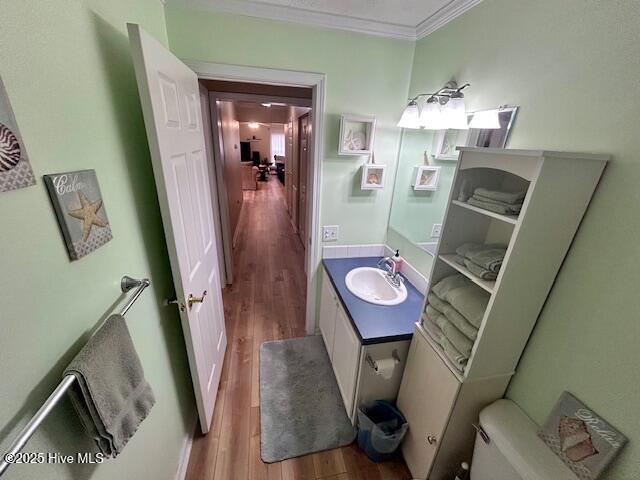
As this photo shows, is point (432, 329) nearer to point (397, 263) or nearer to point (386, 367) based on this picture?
point (386, 367)

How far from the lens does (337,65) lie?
5.29 feet

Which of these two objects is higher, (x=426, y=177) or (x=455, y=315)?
(x=426, y=177)

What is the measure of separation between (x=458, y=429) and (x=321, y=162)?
1672mm

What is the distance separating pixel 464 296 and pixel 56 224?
137 cm

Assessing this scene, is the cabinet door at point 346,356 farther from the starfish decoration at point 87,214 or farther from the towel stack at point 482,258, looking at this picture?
the starfish decoration at point 87,214

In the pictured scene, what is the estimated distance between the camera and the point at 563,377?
0.87 metres

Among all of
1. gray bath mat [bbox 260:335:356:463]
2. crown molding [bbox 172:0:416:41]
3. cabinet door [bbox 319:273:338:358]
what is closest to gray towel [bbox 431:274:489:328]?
cabinet door [bbox 319:273:338:358]

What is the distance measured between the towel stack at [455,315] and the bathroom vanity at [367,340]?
189 millimetres

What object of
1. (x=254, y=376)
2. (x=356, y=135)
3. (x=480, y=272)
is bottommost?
(x=254, y=376)

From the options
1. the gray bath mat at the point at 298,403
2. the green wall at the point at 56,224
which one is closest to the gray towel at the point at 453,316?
the gray bath mat at the point at 298,403

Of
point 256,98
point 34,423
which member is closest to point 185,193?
point 34,423

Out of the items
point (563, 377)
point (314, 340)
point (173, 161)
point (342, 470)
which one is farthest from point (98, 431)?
point (314, 340)

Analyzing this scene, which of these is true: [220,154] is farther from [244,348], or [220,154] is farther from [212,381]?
[212,381]

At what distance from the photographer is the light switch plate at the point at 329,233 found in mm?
1981
